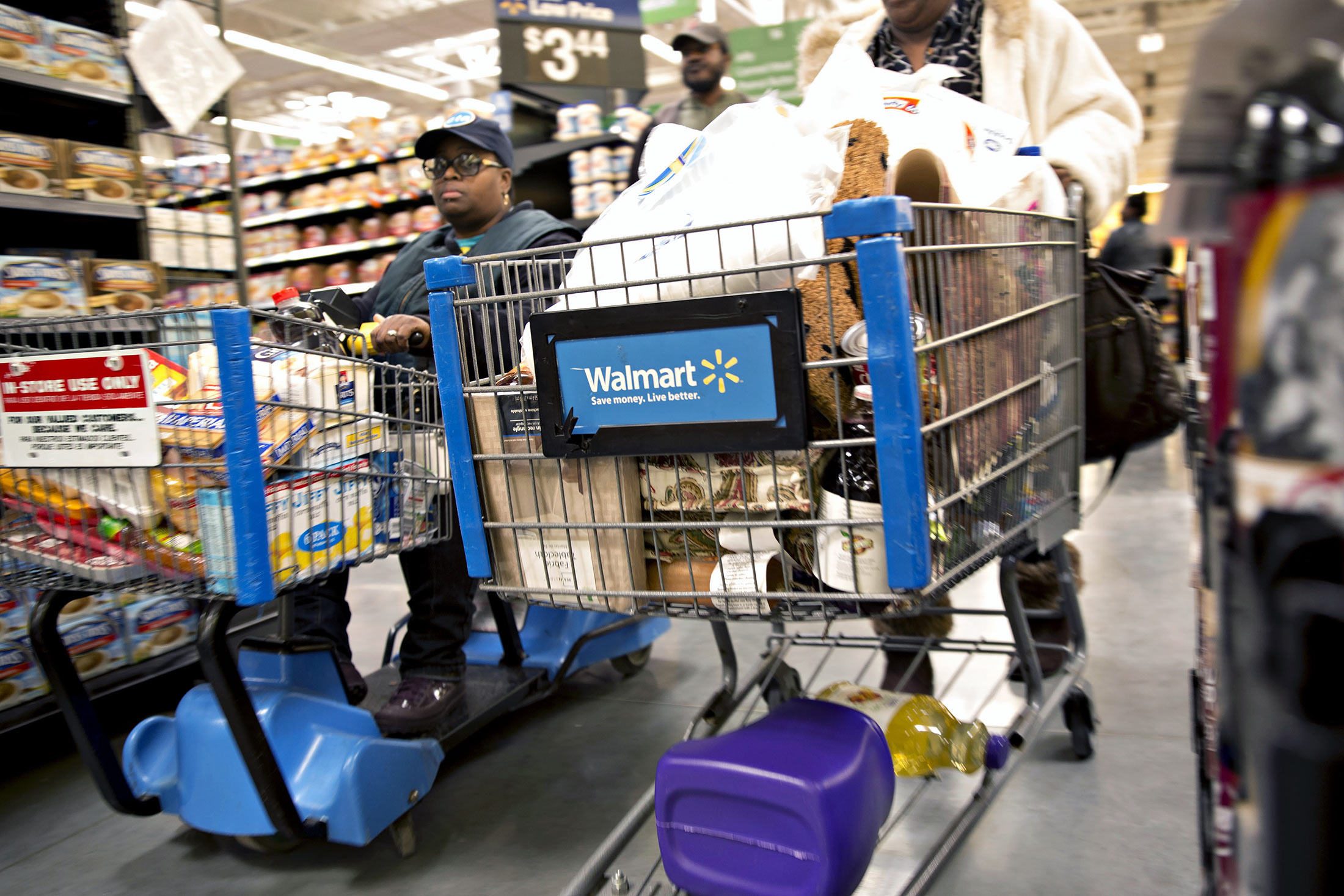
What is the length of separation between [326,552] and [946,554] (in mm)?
1041

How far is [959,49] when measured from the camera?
2070 millimetres

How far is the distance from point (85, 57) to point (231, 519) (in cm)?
233

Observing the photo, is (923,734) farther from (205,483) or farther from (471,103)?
(471,103)

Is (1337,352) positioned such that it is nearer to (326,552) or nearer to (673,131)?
(673,131)

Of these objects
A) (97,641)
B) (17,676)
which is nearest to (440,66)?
(97,641)

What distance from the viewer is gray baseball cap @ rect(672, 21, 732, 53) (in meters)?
4.20

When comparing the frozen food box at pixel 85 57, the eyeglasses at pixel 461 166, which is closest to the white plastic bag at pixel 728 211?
the eyeglasses at pixel 461 166

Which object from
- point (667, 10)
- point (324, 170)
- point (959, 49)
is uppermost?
point (667, 10)

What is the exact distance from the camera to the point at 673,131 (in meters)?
1.42

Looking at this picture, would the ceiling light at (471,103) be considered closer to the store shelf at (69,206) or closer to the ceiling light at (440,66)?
the ceiling light at (440,66)

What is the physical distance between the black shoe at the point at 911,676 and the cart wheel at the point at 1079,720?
1.03 ft

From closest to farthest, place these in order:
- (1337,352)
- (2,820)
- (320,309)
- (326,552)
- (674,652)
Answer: (1337,352), (326,552), (320,309), (2,820), (674,652)

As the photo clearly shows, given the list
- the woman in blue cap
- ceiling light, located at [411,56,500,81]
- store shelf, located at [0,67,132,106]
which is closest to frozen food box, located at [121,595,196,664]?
the woman in blue cap


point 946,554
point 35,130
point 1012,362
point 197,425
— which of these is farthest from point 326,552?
point 35,130
